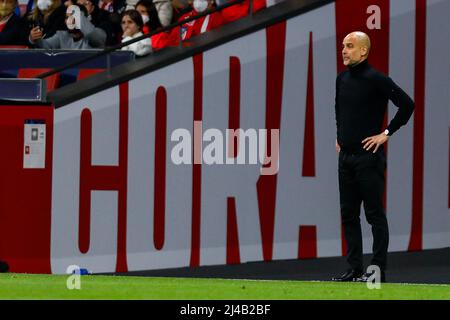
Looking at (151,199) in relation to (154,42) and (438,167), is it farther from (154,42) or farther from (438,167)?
(438,167)

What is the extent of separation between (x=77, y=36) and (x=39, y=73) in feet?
3.72

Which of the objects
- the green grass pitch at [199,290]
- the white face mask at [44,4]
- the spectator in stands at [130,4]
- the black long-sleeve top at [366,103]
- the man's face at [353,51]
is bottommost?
the green grass pitch at [199,290]

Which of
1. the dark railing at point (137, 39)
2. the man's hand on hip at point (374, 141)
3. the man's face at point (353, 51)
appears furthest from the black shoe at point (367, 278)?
the dark railing at point (137, 39)

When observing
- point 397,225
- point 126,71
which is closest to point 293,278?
point 397,225

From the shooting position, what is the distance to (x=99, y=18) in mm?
17078

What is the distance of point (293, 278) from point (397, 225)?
1.67 meters

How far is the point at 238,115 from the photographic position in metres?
Answer: 14.8

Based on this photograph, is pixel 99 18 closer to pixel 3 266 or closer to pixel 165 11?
pixel 165 11
